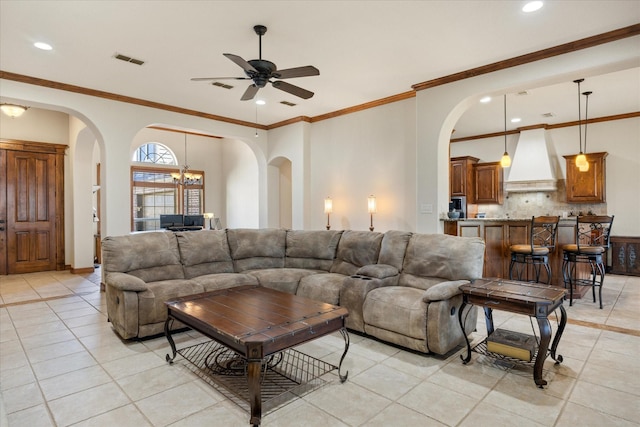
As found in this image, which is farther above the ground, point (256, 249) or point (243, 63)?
point (243, 63)

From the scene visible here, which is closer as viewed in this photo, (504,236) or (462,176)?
(504,236)

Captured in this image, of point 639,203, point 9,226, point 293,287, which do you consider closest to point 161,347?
point 293,287

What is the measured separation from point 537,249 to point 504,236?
63cm

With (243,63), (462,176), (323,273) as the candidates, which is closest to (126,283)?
(323,273)

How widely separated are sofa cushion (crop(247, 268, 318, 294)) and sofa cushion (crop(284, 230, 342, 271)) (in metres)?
0.23

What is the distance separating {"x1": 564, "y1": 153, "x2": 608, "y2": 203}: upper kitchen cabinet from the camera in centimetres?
721

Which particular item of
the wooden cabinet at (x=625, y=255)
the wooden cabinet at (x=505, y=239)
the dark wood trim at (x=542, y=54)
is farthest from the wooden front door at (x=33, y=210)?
the wooden cabinet at (x=625, y=255)

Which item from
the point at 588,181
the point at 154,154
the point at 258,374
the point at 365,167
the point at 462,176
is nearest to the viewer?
the point at 258,374

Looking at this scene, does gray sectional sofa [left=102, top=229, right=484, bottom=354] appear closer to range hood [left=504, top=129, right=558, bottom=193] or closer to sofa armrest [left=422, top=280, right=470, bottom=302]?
sofa armrest [left=422, top=280, right=470, bottom=302]

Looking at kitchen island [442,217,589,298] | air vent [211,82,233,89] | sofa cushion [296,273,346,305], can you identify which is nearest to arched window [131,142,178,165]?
air vent [211,82,233,89]

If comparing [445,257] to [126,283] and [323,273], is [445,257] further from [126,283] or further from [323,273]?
[126,283]

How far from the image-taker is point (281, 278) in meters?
4.25

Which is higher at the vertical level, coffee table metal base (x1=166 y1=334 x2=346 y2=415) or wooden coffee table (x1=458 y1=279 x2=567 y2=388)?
wooden coffee table (x1=458 y1=279 x2=567 y2=388)

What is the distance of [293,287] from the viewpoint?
165 inches
